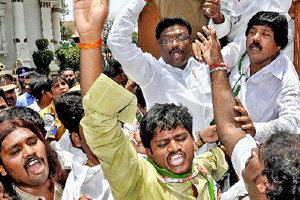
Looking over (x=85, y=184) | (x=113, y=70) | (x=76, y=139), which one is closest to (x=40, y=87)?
(x=113, y=70)

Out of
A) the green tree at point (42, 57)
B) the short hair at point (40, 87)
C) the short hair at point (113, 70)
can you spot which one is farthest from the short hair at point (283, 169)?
the green tree at point (42, 57)

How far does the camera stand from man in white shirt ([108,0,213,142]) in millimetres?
2607

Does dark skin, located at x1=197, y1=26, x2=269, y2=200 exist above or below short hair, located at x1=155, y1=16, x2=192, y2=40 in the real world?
below

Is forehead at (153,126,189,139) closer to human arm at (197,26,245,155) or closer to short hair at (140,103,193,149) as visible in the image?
short hair at (140,103,193,149)

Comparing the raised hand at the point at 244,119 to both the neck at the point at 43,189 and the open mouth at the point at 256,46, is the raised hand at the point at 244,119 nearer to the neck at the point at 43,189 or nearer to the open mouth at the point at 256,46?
the open mouth at the point at 256,46

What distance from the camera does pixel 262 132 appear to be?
2.12 m

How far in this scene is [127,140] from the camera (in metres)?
1.61

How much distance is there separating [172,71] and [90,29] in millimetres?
1139

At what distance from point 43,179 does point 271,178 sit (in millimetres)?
1216

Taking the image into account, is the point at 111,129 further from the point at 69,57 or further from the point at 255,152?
the point at 69,57

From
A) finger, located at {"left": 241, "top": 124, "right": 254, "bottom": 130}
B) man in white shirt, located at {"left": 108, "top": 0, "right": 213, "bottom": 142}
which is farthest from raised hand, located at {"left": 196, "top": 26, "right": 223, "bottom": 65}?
man in white shirt, located at {"left": 108, "top": 0, "right": 213, "bottom": 142}

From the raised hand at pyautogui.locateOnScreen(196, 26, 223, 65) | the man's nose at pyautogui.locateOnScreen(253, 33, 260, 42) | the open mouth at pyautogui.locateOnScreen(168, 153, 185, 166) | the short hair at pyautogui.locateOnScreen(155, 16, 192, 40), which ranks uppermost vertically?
the short hair at pyautogui.locateOnScreen(155, 16, 192, 40)

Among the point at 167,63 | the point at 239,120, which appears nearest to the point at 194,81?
the point at 167,63

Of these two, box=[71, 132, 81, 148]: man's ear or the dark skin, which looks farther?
box=[71, 132, 81, 148]: man's ear
